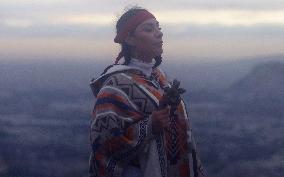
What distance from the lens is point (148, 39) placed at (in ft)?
20.5

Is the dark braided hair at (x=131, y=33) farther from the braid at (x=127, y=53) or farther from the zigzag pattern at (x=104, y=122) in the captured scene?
the zigzag pattern at (x=104, y=122)

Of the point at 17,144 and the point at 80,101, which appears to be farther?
the point at 80,101

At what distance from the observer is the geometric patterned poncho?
595 cm

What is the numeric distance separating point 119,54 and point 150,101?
59 centimetres

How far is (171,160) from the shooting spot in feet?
20.4

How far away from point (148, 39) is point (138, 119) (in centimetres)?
66

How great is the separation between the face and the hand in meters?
0.55

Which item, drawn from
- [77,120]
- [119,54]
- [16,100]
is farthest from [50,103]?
[119,54]

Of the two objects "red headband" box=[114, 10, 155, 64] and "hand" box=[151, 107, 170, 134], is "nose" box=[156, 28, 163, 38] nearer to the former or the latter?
"red headband" box=[114, 10, 155, 64]

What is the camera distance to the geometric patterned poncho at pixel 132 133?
5.95 meters

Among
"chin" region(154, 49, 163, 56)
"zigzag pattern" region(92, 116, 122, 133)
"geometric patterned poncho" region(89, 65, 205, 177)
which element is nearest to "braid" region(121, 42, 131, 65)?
"geometric patterned poncho" region(89, 65, 205, 177)

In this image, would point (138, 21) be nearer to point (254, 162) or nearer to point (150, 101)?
point (150, 101)

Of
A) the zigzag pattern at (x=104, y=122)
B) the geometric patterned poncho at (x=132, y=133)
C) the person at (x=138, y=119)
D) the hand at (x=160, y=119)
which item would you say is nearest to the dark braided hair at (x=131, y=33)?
the person at (x=138, y=119)

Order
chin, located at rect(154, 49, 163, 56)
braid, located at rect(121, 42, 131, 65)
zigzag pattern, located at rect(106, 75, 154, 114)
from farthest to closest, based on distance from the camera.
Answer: braid, located at rect(121, 42, 131, 65) → chin, located at rect(154, 49, 163, 56) → zigzag pattern, located at rect(106, 75, 154, 114)
